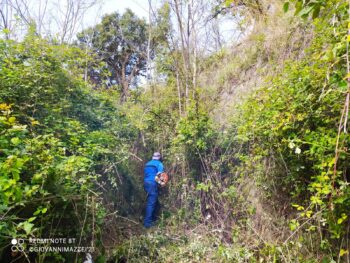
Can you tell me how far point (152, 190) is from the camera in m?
4.93

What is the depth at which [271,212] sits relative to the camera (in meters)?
3.12

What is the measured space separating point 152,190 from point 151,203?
0.27m

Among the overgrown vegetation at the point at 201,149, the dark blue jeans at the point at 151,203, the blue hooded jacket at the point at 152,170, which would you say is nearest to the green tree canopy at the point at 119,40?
the overgrown vegetation at the point at 201,149

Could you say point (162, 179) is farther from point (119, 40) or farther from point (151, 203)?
point (119, 40)

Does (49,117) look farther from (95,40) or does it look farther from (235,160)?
(95,40)

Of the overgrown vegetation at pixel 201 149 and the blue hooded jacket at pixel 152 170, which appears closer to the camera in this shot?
the overgrown vegetation at pixel 201 149

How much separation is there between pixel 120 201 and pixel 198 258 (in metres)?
2.18

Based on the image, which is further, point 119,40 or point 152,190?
point 119,40

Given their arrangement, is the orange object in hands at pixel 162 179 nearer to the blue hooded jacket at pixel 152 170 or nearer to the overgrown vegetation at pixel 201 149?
the blue hooded jacket at pixel 152 170

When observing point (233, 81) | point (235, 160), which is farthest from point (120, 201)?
point (233, 81)

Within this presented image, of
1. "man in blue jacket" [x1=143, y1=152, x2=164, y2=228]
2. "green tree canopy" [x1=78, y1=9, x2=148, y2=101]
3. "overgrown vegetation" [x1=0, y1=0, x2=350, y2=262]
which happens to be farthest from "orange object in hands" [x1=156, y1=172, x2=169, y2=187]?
"green tree canopy" [x1=78, y1=9, x2=148, y2=101]

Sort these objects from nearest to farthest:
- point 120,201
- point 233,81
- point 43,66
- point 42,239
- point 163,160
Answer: point 42,239 → point 43,66 → point 120,201 → point 163,160 → point 233,81

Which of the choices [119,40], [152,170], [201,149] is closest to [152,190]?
[152,170]

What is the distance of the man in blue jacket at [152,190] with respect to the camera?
4.79m
